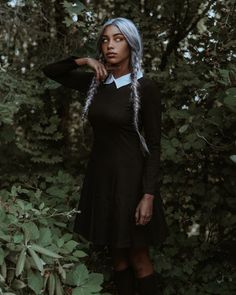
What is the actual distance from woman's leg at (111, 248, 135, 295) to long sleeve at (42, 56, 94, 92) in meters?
1.05

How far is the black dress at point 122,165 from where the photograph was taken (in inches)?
111

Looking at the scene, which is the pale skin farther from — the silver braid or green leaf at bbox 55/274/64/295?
green leaf at bbox 55/274/64/295

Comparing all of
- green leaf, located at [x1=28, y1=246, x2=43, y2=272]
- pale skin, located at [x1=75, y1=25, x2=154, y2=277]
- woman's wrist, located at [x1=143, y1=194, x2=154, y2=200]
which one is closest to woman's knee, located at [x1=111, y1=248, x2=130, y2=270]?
pale skin, located at [x1=75, y1=25, x2=154, y2=277]

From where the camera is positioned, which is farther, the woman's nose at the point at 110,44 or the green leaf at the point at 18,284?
the woman's nose at the point at 110,44

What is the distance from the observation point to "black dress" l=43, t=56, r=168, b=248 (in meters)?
2.82

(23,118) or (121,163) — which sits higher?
(23,118)

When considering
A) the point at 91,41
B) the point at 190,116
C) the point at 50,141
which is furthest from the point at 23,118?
the point at 190,116

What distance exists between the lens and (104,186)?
9.57 ft

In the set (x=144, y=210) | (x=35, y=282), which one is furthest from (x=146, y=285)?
(x=35, y=282)

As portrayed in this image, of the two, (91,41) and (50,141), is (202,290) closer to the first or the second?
(50,141)

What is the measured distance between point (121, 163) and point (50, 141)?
1750 mm

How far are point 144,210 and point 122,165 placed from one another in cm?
29

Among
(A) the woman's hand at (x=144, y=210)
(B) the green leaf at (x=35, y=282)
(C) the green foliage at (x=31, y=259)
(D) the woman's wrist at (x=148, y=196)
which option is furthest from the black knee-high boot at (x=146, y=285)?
(B) the green leaf at (x=35, y=282)

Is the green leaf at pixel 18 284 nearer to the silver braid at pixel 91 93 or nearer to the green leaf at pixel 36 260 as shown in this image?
the green leaf at pixel 36 260
